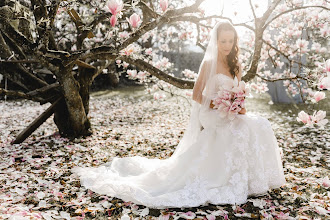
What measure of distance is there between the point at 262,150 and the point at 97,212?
5.89 feet

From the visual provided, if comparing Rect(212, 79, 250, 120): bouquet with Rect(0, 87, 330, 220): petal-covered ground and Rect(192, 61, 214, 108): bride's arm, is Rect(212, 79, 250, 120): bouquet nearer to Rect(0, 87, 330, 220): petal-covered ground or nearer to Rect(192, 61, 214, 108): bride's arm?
Rect(192, 61, 214, 108): bride's arm

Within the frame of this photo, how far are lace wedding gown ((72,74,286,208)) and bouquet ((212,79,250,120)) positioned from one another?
25 cm

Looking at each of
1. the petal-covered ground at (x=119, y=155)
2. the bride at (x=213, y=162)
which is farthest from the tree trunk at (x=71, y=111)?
the bride at (x=213, y=162)

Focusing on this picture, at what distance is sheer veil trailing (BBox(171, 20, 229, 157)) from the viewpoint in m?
3.19

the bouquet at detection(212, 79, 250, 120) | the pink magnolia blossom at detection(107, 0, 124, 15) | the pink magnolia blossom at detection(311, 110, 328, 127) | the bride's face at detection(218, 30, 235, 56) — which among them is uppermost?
the pink magnolia blossom at detection(107, 0, 124, 15)

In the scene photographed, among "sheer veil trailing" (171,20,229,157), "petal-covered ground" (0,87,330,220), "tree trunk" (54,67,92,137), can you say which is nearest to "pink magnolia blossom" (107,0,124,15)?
"sheer veil trailing" (171,20,229,157)

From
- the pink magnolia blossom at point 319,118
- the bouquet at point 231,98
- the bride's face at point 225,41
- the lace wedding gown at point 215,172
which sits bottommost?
the lace wedding gown at point 215,172

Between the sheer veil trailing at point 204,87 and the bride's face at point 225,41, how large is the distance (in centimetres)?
6

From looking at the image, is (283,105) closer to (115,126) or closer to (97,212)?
(115,126)

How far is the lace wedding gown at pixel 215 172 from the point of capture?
2.87 metres

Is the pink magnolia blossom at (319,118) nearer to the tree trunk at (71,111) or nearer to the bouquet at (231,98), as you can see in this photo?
the bouquet at (231,98)

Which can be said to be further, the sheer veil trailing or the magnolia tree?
the magnolia tree

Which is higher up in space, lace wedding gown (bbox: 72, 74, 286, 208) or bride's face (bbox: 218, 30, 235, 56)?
bride's face (bbox: 218, 30, 235, 56)

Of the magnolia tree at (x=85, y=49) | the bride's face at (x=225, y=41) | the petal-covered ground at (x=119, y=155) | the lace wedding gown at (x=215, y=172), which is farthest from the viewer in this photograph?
the magnolia tree at (x=85, y=49)
